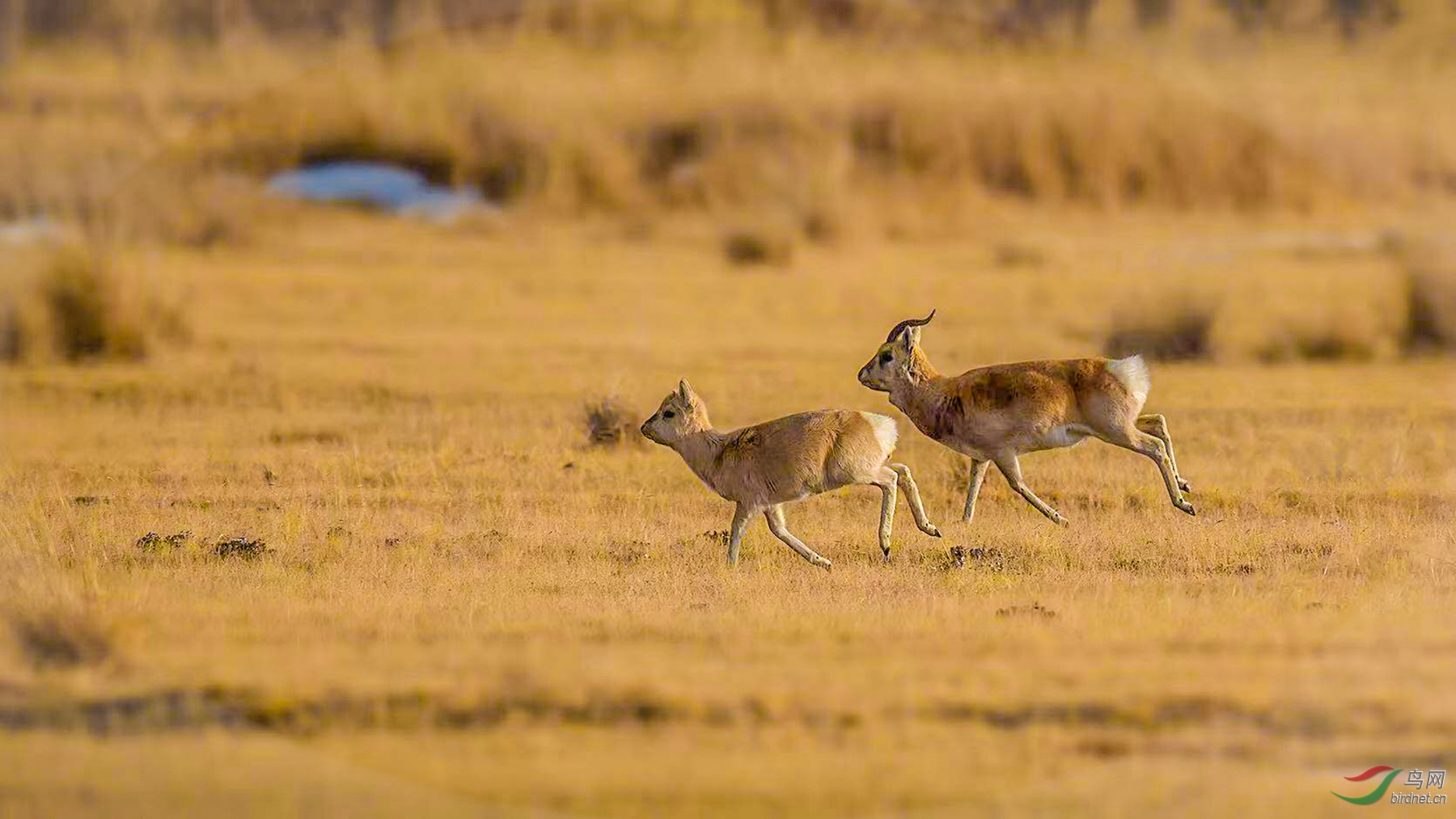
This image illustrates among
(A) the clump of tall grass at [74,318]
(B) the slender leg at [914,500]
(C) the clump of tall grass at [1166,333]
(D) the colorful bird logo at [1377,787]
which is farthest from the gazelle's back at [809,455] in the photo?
(A) the clump of tall grass at [74,318]

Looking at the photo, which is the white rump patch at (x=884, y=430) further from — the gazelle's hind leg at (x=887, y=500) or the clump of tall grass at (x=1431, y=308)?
the clump of tall grass at (x=1431, y=308)

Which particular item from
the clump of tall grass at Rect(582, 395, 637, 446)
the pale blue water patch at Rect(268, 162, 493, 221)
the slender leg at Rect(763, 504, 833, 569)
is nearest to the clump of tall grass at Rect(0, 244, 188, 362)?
the clump of tall grass at Rect(582, 395, 637, 446)

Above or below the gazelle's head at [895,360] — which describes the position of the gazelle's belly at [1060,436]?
below

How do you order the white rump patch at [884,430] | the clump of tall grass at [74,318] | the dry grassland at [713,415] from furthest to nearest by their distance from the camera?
the clump of tall grass at [74,318]
the white rump patch at [884,430]
the dry grassland at [713,415]

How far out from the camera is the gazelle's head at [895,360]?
41.7 ft

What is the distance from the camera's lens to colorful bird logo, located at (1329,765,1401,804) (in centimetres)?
795

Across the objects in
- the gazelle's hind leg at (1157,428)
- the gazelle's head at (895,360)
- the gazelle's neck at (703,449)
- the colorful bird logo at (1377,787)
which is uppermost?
the gazelle's head at (895,360)

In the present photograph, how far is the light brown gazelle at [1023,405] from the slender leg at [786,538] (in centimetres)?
157

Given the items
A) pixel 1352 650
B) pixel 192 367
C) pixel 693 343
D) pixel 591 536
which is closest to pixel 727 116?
pixel 693 343

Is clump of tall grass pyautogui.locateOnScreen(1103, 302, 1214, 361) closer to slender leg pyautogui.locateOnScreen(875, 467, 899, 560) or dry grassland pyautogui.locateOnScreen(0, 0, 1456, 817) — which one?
dry grassland pyautogui.locateOnScreen(0, 0, 1456, 817)

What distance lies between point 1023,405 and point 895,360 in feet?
3.46

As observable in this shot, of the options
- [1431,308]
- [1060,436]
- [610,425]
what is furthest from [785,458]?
[1431,308]

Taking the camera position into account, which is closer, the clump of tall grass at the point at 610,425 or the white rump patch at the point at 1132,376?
the white rump patch at the point at 1132,376

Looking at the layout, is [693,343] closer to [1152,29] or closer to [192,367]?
[192,367]
